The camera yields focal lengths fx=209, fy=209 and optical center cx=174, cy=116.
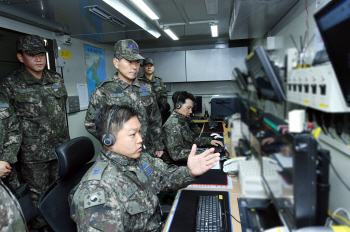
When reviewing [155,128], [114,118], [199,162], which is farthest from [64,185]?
[155,128]

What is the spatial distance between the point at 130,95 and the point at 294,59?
1.77 metres

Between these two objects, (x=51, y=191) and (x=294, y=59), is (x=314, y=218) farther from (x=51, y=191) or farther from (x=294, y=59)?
(x=51, y=191)

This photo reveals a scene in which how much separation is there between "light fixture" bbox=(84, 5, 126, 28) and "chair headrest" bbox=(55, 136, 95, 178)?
4.69 feet

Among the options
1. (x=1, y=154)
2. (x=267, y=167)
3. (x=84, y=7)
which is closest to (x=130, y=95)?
(x=84, y=7)

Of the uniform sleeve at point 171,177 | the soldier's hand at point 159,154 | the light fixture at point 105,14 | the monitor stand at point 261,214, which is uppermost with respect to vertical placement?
the light fixture at point 105,14

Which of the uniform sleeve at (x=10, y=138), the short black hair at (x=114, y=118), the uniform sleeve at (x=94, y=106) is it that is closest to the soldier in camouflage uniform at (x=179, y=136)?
the uniform sleeve at (x=94, y=106)

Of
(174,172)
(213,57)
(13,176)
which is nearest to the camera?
(174,172)

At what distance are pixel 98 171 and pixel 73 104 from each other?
2.20 metres

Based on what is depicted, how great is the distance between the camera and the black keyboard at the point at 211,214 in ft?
2.91

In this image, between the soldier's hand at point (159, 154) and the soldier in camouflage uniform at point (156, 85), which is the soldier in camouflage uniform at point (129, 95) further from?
the soldier in camouflage uniform at point (156, 85)

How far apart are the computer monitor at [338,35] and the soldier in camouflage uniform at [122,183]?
21.2 inches

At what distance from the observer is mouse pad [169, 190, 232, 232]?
91 cm

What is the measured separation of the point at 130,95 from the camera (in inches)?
77.2

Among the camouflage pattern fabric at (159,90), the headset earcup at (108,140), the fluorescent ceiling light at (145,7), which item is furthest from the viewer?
the camouflage pattern fabric at (159,90)
